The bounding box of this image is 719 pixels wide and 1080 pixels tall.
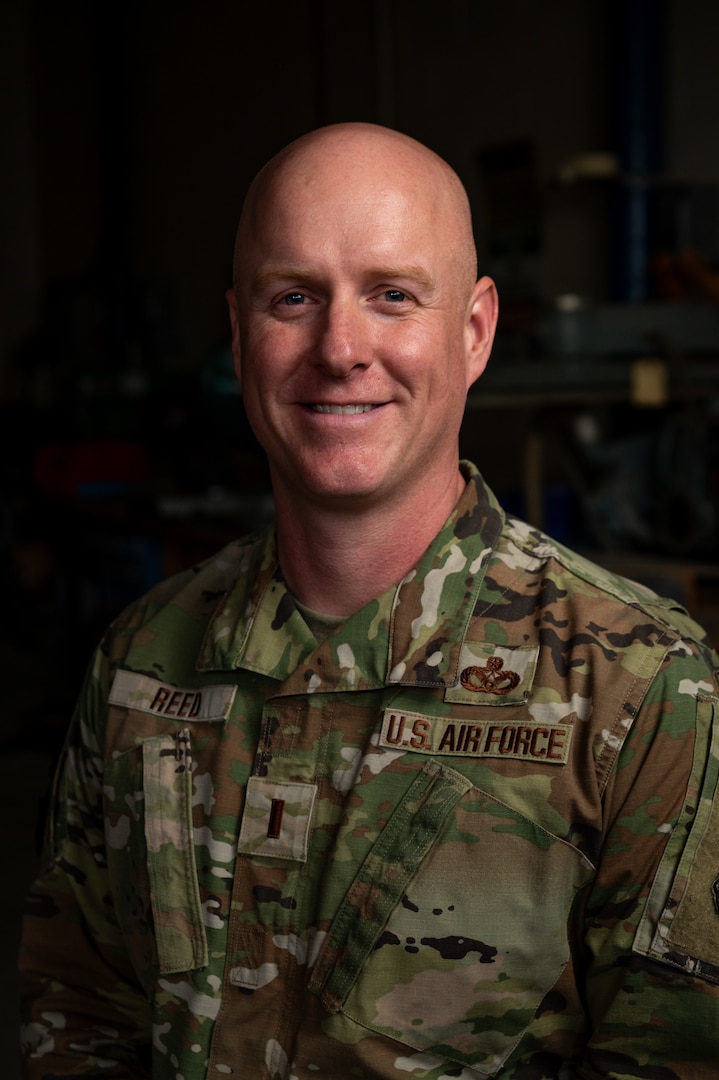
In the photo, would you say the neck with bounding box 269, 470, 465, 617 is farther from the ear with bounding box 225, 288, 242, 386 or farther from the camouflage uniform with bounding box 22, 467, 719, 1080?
the ear with bounding box 225, 288, 242, 386

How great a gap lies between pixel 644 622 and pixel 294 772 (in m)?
0.37

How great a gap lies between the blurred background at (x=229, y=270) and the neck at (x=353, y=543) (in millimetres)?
1492

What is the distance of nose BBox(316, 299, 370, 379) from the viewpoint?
1.06 meters

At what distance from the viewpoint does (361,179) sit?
1.08m

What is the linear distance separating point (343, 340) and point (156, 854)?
1.80 ft

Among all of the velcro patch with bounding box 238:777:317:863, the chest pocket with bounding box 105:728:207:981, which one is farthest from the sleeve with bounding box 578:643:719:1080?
the chest pocket with bounding box 105:728:207:981

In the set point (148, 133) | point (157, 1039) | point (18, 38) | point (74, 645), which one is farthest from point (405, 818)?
point (18, 38)

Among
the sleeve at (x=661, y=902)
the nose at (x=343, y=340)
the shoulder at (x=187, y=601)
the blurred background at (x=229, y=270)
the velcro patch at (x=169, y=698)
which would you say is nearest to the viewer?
the sleeve at (x=661, y=902)

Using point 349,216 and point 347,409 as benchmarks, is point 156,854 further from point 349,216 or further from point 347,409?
point 349,216

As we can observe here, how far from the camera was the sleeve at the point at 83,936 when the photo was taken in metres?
1.24

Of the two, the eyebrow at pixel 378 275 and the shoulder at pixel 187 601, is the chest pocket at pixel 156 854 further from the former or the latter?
the eyebrow at pixel 378 275

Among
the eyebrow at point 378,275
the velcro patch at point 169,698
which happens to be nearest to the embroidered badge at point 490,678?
the velcro patch at point 169,698

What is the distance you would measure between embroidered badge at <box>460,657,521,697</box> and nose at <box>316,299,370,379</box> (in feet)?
1.01

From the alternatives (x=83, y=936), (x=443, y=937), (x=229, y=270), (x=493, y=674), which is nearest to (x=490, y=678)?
(x=493, y=674)
